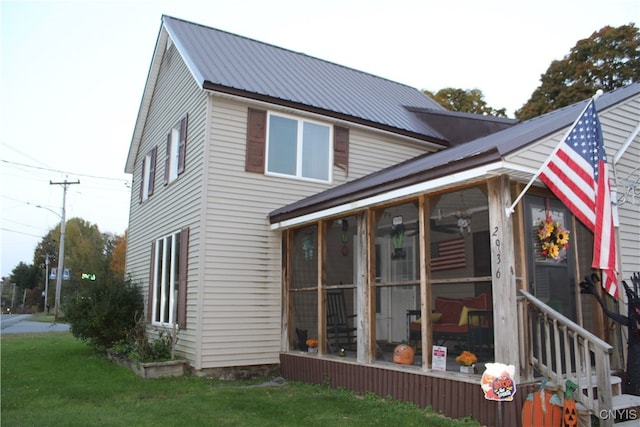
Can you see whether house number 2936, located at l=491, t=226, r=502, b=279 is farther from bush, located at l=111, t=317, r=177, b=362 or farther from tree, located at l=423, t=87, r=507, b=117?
tree, located at l=423, t=87, r=507, b=117

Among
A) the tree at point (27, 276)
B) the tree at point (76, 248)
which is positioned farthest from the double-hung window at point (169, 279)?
the tree at point (27, 276)

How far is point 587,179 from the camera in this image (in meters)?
5.73

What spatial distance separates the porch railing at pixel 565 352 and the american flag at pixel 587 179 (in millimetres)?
1003

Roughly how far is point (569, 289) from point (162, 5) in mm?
11800

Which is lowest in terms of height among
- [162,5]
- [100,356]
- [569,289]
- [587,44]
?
[100,356]

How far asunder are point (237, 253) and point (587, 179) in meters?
5.84

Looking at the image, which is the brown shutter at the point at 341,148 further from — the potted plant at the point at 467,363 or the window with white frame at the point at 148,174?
the potted plant at the point at 467,363

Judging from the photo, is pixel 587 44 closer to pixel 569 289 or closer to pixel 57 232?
pixel 569 289

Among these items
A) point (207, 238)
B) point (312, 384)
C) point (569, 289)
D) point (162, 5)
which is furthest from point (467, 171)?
point (162, 5)

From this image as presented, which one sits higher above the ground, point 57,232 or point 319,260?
point 57,232

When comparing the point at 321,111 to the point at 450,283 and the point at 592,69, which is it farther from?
the point at 592,69

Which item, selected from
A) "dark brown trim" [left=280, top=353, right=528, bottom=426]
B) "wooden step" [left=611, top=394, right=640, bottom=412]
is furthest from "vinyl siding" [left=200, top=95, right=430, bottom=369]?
"wooden step" [left=611, top=394, right=640, bottom=412]

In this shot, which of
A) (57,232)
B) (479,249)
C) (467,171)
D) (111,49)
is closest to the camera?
(467,171)

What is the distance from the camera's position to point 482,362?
6637 mm
